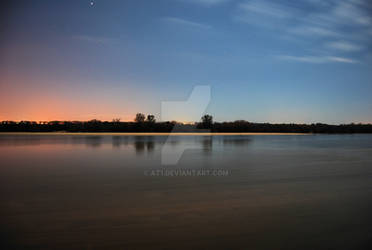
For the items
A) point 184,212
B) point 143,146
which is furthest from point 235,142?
point 184,212

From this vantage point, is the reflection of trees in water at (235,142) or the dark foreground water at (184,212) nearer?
the dark foreground water at (184,212)

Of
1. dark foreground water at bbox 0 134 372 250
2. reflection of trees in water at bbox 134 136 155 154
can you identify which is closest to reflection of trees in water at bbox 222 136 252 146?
reflection of trees in water at bbox 134 136 155 154

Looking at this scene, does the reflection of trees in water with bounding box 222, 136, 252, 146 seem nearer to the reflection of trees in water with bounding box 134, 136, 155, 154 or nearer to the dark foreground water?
the reflection of trees in water with bounding box 134, 136, 155, 154

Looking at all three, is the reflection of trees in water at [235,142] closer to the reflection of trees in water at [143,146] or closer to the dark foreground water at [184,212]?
the reflection of trees in water at [143,146]

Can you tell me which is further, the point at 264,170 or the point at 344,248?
the point at 264,170

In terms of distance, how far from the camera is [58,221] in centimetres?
358

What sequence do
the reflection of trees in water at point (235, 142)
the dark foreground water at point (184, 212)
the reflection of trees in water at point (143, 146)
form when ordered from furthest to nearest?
1. the reflection of trees in water at point (235, 142)
2. the reflection of trees in water at point (143, 146)
3. the dark foreground water at point (184, 212)

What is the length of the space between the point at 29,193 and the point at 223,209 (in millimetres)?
4072

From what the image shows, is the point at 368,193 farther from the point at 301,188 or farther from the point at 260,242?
the point at 260,242

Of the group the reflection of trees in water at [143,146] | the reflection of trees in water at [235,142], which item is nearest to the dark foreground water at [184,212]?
the reflection of trees in water at [143,146]

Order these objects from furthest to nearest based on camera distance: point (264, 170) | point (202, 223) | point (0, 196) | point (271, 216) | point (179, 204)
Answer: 1. point (264, 170)
2. point (0, 196)
3. point (179, 204)
4. point (271, 216)
5. point (202, 223)

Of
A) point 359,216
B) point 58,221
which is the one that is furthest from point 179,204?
point 359,216

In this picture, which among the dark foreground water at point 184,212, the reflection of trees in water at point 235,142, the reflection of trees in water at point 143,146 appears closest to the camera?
the dark foreground water at point 184,212

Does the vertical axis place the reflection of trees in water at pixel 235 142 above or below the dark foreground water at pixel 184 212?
above
